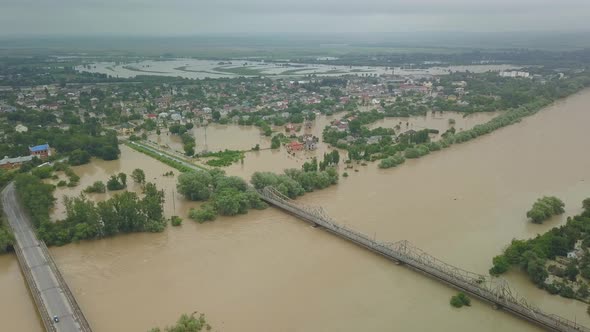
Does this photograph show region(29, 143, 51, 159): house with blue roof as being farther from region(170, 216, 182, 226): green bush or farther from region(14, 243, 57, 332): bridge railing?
region(170, 216, 182, 226): green bush

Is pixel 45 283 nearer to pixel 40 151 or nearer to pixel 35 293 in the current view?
pixel 35 293

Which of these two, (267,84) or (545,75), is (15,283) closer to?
(267,84)

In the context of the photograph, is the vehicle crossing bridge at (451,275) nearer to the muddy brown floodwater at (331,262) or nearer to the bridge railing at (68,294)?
the muddy brown floodwater at (331,262)

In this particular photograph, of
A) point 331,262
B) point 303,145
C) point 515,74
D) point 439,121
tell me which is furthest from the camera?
point 515,74

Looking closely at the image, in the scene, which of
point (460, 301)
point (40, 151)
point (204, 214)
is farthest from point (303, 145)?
point (460, 301)

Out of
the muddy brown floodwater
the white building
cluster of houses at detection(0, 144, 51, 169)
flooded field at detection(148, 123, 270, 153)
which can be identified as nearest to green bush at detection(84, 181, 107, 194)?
the muddy brown floodwater

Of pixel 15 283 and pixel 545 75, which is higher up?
pixel 545 75

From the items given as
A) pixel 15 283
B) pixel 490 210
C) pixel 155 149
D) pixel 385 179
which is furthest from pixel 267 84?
pixel 15 283
